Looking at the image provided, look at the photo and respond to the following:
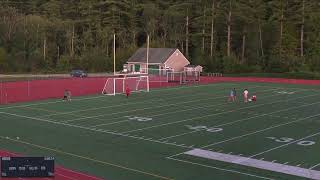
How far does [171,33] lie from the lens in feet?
277

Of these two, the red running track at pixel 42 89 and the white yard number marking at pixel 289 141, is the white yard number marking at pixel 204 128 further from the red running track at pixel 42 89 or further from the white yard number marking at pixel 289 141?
the red running track at pixel 42 89

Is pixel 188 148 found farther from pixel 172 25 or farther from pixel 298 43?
pixel 172 25

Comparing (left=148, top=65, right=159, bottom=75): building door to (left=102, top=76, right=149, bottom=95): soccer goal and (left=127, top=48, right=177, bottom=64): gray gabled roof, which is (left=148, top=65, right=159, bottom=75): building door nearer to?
(left=127, top=48, right=177, bottom=64): gray gabled roof

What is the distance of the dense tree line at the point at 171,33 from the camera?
73125 mm

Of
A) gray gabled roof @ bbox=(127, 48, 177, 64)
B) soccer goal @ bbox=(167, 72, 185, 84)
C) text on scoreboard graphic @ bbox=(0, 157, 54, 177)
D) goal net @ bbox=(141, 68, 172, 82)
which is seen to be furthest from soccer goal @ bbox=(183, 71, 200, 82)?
text on scoreboard graphic @ bbox=(0, 157, 54, 177)

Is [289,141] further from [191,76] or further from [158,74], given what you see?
[191,76]

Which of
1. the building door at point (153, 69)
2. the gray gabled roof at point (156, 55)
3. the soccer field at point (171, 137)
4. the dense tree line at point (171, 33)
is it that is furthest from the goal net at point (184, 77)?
the soccer field at point (171, 137)

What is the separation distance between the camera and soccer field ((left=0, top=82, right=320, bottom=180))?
16.5 m

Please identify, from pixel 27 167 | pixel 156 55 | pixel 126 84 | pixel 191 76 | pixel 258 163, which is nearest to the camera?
pixel 27 167

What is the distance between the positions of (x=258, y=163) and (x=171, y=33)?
224 ft

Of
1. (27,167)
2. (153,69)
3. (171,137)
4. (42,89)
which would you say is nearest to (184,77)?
(153,69)

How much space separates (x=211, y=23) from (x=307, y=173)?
210 feet

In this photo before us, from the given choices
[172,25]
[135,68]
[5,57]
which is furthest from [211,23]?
[5,57]

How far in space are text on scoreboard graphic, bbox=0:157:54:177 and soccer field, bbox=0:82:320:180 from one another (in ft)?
11.2
